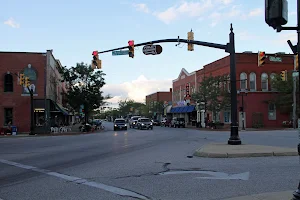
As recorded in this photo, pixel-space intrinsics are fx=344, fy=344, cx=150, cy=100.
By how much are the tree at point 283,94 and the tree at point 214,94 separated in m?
6.31

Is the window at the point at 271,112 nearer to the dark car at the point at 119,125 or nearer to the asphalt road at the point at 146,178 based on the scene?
the dark car at the point at 119,125

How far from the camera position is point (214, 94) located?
1839 inches

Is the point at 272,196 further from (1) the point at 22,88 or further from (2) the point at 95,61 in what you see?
(1) the point at 22,88

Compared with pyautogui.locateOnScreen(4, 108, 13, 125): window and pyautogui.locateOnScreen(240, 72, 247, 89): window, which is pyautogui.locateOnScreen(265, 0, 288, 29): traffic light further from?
pyautogui.locateOnScreen(240, 72, 247, 89): window

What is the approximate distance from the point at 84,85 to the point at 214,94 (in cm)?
1814

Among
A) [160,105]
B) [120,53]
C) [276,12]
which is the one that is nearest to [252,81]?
[120,53]

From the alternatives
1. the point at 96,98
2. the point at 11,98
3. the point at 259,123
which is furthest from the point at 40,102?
the point at 259,123

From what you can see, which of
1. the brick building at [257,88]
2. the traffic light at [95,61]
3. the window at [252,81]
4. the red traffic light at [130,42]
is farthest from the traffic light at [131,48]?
the window at [252,81]

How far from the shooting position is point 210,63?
56.2m

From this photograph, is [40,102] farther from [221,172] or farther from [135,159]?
[221,172]

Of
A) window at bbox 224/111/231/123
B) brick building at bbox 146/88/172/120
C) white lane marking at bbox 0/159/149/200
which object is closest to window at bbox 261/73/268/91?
window at bbox 224/111/231/123

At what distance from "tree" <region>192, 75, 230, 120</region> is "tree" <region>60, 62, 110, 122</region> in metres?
13.9

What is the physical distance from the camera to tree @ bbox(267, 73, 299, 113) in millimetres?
44156

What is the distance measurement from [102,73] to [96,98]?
12.0 feet
